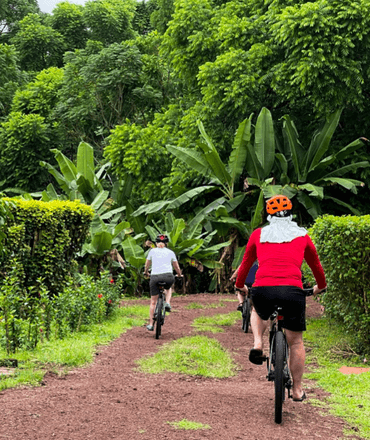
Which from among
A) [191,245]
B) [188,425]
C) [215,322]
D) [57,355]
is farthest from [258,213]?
[188,425]

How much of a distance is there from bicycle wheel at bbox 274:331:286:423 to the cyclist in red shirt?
0.64 feet

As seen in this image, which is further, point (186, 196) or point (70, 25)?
point (70, 25)

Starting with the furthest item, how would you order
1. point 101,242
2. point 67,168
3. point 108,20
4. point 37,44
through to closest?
point 37,44 < point 108,20 < point 67,168 < point 101,242

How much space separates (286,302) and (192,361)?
10.2ft

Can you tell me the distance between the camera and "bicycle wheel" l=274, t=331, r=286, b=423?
4.75 metres

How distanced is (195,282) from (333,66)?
9.07 meters

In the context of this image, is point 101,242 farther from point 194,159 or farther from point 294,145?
point 294,145

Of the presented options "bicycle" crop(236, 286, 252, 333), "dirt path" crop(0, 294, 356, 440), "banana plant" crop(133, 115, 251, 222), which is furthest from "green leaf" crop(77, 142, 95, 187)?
"dirt path" crop(0, 294, 356, 440)

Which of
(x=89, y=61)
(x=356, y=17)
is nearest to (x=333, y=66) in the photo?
(x=356, y=17)

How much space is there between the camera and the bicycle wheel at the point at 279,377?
15.6 ft

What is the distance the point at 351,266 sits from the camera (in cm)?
764

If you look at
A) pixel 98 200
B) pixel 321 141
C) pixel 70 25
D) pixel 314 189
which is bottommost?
pixel 98 200

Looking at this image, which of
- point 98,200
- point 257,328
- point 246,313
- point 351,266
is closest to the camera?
point 257,328

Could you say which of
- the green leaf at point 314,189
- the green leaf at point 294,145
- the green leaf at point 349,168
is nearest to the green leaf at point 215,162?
the green leaf at point 294,145
